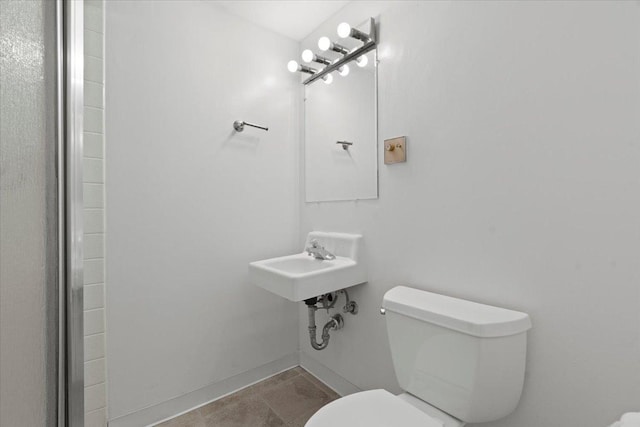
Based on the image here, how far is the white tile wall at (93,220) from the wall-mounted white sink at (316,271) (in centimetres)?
64

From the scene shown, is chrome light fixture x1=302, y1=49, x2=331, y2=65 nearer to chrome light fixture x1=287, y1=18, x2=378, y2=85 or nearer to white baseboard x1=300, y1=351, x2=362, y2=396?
chrome light fixture x1=287, y1=18, x2=378, y2=85

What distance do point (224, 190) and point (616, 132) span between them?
162 cm

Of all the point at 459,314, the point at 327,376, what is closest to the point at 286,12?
the point at 459,314

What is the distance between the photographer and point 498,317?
0.91 metres

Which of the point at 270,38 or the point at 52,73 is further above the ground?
the point at 270,38

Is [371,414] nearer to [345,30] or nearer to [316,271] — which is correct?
[316,271]

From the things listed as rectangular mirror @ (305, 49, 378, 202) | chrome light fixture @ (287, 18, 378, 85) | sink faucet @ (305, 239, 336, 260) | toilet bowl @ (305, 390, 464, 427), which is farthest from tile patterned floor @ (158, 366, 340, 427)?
chrome light fixture @ (287, 18, 378, 85)

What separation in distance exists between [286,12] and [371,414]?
6.43 ft

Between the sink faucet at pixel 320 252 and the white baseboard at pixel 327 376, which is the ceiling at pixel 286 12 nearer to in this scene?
the sink faucet at pixel 320 252

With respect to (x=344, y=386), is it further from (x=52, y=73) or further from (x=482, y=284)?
(x=52, y=73)

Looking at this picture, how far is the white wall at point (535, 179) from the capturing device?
800 mm

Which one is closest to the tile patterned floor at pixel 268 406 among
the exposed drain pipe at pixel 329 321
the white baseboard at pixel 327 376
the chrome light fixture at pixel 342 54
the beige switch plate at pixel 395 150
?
the white baseboard at pixel 327 376

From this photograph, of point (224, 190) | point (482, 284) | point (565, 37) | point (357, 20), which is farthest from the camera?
point (224, 190)

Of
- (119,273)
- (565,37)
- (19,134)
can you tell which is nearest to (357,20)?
(565,37)
